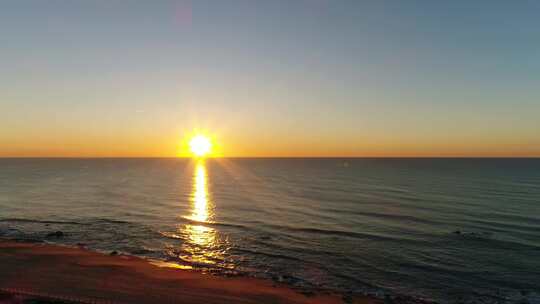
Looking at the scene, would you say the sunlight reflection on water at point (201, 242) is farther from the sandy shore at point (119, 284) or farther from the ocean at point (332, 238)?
the sandy shore at point (119, 284)

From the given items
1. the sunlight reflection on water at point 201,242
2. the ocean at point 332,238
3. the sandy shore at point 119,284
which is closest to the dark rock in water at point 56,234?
the ocean at point 332,238

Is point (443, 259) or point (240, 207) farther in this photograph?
point (240, 207)

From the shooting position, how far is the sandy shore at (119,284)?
63.7ft

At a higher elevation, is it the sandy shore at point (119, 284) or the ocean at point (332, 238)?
the sandy shore at point (119, 284)

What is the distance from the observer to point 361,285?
23891 millimetres

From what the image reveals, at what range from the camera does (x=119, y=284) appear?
70.5 feet

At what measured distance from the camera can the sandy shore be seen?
1942 centimetres

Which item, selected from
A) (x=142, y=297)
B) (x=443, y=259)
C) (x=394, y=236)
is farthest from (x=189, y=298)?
(x=394, y=236)

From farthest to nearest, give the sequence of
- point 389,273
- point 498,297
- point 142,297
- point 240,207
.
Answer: point 240,207, point 389,273, point 498,297, point 142,297

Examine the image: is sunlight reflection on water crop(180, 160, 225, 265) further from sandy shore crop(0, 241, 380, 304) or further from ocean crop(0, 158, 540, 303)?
sandy shore crop(0, 241, 380, 304)

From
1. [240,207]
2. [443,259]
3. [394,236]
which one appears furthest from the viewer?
[240,207]

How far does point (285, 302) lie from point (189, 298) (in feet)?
19.2

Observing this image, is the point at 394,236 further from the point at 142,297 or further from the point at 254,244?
the point at 142,297

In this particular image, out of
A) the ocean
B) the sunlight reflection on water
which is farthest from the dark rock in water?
the sunlight reflection on water
